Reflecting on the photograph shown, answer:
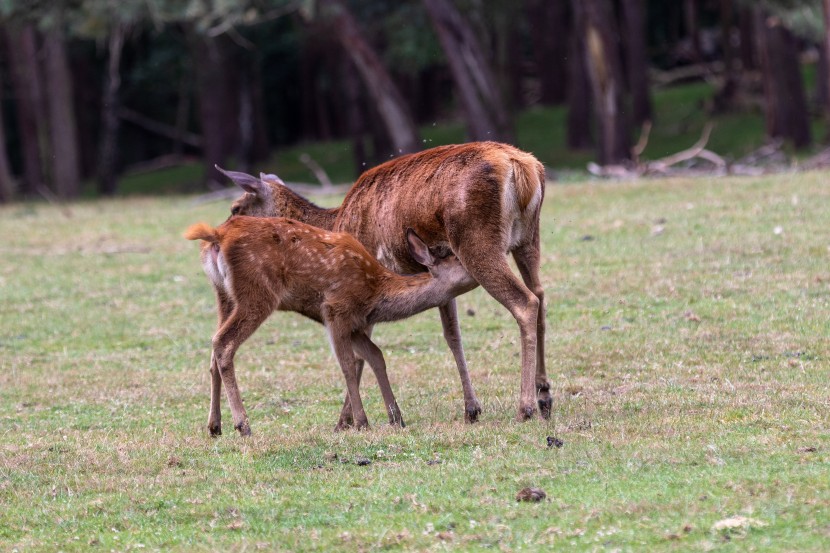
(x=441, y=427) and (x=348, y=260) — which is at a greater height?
(x=348, y=260)

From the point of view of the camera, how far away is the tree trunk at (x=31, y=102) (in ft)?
101

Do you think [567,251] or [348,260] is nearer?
[348,260]

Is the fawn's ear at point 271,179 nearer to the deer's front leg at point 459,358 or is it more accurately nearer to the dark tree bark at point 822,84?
the deer's front leg at point 459,358

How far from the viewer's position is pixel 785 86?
86.4 feet

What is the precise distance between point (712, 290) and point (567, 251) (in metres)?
2.87

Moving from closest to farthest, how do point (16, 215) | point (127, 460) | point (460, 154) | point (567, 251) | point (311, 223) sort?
point (127, 460) → point (460, 154) → point (311, 223) → point (567, 251) → point (16, 215)

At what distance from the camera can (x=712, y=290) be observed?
1177 cm

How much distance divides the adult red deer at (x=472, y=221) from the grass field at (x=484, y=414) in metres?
0.47

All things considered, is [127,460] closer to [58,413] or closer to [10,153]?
[58,413]

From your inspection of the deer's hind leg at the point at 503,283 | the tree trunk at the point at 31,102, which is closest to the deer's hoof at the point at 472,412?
the deer's hind leg at the point at 503,283

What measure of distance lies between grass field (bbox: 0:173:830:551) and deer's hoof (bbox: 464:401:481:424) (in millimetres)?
141

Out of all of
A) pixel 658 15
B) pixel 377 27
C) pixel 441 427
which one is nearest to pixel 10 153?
pixel 377 27

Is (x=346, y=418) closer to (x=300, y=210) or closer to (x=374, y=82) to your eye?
(x=300, y=210)

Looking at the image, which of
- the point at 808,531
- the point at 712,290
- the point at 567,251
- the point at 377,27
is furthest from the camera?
the point at 377,27
